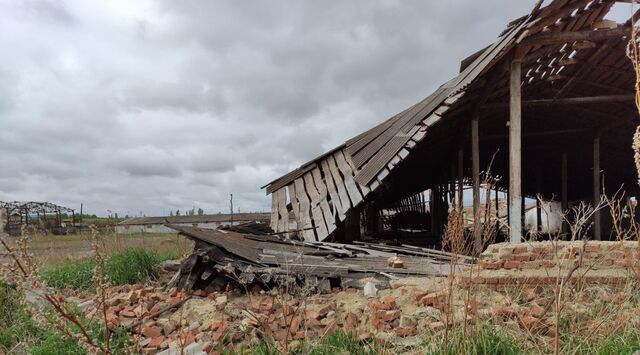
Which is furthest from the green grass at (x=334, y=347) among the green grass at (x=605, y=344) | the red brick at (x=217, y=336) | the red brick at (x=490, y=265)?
the red brick at (x=490, y=265)

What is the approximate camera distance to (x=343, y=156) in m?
9.73

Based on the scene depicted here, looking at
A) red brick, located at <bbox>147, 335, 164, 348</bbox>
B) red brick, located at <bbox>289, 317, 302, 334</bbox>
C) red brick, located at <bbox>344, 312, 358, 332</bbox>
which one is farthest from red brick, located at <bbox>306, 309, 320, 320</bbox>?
red brick, located at <bbox>147, 335, 164, 348</bbox>

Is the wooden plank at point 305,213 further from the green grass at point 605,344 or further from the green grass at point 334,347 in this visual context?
the green grass at point 605,344

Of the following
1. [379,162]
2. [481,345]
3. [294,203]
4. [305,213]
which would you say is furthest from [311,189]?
[481,345]

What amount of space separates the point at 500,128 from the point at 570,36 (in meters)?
5.13

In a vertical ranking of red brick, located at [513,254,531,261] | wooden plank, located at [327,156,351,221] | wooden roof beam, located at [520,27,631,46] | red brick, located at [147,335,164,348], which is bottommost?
red brick, located at [147,335,164,348]

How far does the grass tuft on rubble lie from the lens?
6953mm

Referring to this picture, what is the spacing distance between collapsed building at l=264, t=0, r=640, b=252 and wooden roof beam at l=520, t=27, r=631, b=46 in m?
0.02

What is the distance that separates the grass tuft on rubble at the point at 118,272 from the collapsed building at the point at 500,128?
3102 mm

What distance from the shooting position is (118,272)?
22.7 ft

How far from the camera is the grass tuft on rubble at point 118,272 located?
6953 mm

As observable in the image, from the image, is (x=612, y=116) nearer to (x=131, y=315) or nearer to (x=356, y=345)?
(x=356, y=345)

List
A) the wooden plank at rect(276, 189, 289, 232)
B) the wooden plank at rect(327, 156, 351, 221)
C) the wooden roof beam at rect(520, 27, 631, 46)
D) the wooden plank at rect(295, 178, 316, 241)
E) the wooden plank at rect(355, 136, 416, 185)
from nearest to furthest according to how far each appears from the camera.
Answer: the wooden roof beam at rect(520, 27, 631, 46), the wooden plank at rect(355, 136, 416, 185), the wooden plank at rect(327, 156, 351, 221), the wooden plank at rect(295, 178, 316, 241), the wooden plank at rect(276, 189, 289, 232)

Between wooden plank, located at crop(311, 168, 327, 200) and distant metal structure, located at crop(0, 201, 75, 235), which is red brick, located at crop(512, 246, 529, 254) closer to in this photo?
wooden plank, located at crop(311, 168, 327, 200)
